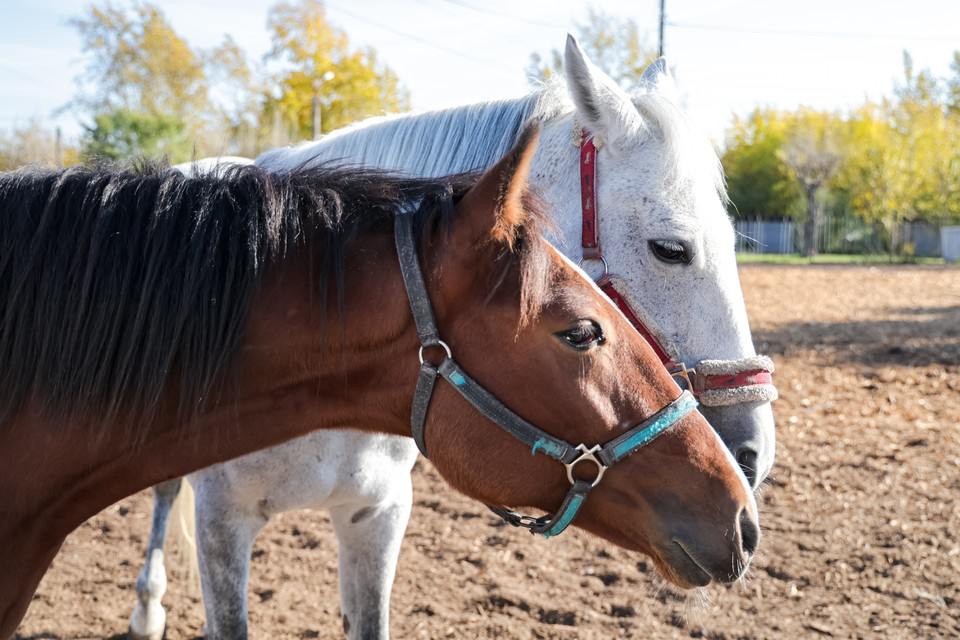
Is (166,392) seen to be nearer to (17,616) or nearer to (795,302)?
(17,616)

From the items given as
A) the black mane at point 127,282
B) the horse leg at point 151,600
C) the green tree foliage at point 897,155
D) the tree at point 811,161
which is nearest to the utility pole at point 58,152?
the black mane at point 127,282

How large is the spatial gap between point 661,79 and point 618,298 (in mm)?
1103

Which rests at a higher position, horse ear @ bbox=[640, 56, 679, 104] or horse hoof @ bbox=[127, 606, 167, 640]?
horse ear @ bbox=[640, 56, 679, 104]

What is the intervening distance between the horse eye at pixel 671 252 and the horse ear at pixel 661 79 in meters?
0.71

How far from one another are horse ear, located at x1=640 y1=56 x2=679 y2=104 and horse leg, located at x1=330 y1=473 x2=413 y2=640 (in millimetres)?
1823

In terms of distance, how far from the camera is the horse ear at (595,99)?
247 cm

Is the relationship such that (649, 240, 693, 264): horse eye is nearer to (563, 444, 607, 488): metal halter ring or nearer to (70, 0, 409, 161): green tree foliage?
(563, 444, 607, 488): metal halter ring

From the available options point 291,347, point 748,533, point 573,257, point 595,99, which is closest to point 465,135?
point 595,99

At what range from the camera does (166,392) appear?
168cm

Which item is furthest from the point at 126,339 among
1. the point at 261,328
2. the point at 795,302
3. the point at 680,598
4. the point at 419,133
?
the point at 795,302

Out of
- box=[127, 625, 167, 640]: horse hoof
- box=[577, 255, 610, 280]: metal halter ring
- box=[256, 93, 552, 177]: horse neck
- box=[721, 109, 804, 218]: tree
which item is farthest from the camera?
box=[721, 109, 804, 218]: tree

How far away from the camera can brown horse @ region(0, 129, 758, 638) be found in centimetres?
162

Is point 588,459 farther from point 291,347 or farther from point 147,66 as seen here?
point 147,66

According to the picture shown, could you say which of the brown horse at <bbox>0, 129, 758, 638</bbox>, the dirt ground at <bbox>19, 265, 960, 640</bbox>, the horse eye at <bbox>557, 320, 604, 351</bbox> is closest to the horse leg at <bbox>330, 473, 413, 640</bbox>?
the dirt ground at <bbox>19, 265, 960, 640</bbox>
